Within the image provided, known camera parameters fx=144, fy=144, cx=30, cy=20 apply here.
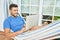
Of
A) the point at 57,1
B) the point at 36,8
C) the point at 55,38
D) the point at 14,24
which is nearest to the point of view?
the point at 55,38

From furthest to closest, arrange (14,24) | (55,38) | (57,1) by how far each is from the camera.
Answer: (57,1)
(14,24)
(55,38)

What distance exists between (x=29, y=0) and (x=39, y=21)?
0.65 m

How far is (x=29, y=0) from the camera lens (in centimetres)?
401

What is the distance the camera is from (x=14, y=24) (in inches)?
92.3

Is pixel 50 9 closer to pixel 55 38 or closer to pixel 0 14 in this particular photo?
pixel 0 14

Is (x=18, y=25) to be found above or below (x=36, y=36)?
below

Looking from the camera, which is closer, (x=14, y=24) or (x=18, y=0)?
(x=14, y=24)

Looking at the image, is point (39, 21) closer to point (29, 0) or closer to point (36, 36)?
point (29, 0)

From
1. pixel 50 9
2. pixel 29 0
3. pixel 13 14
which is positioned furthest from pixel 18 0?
pixel 13 14

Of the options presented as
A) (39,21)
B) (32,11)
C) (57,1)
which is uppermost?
(57,1)

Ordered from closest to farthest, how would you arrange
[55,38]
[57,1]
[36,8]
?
1. [55,38]
2. [57,1]
3. [36,8]

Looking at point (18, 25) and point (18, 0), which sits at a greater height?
point (18, 0)

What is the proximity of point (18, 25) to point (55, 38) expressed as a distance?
1.66m

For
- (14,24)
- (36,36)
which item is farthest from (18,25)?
(36,36)
